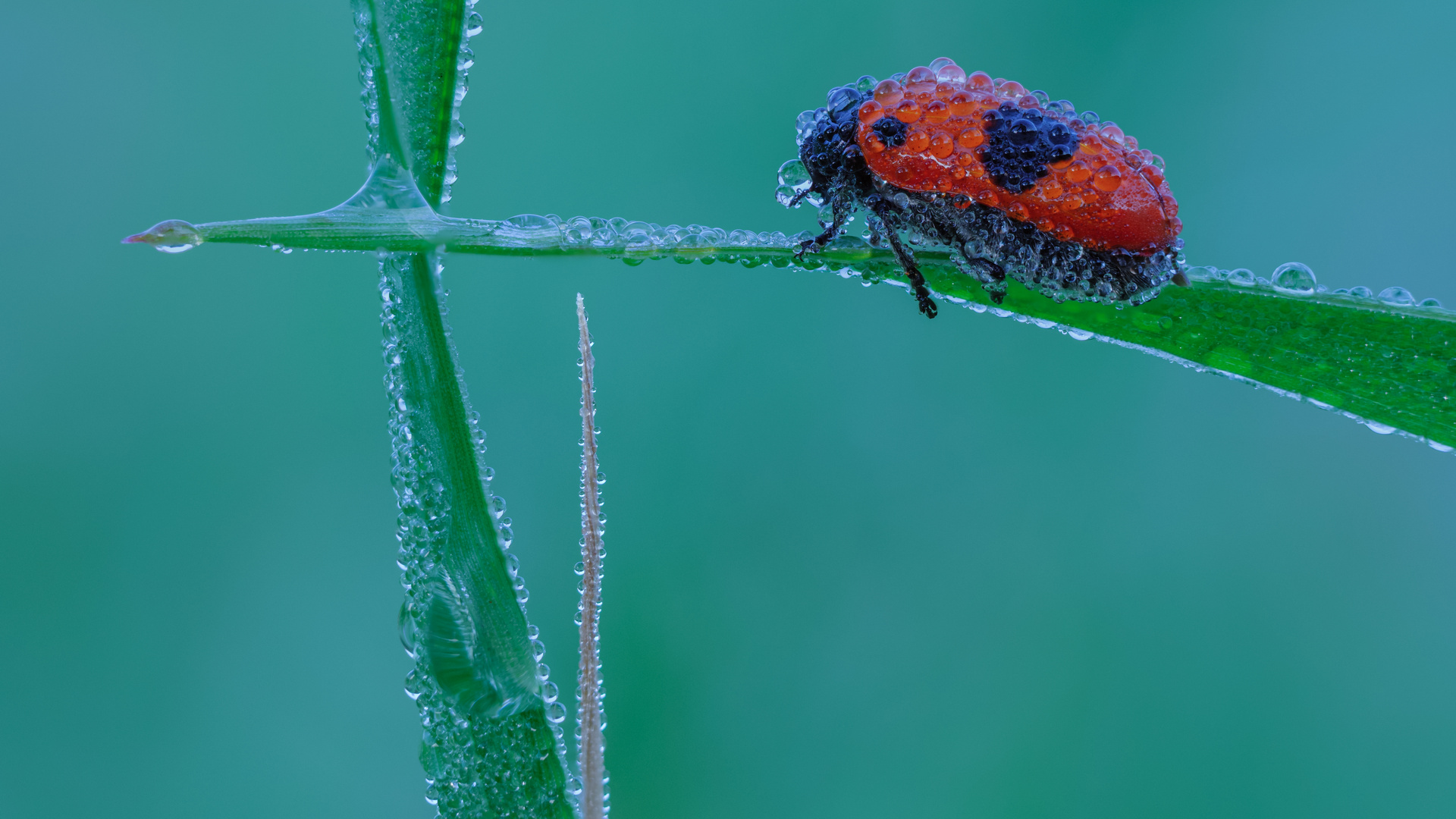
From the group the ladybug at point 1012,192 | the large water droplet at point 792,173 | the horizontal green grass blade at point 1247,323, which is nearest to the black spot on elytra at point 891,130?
the ladybug at point 1012,192

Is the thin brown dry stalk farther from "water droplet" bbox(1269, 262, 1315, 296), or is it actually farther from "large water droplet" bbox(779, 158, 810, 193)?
"water droplet" bbox(1269, 262, 1315, 296)

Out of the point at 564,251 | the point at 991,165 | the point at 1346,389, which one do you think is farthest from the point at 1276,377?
the point at 564,251

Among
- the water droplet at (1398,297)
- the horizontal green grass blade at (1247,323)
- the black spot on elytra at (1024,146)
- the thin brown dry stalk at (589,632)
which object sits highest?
the black spot on elytra at (1024,146)

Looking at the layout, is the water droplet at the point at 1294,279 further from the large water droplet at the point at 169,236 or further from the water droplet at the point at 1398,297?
the large water droplet at the point at 169,236

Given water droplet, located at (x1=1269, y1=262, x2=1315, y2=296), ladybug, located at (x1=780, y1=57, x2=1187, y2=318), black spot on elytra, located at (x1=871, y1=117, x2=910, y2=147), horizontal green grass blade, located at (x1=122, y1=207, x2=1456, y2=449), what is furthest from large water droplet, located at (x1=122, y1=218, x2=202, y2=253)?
water droplet, located at (x1=1269, y1=262, x2=1315, y2=296)

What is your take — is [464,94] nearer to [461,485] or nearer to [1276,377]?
[461,485]

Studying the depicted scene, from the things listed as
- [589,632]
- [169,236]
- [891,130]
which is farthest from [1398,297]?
[169,236]

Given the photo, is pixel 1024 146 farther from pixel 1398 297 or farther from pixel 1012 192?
pixel 1398 297
